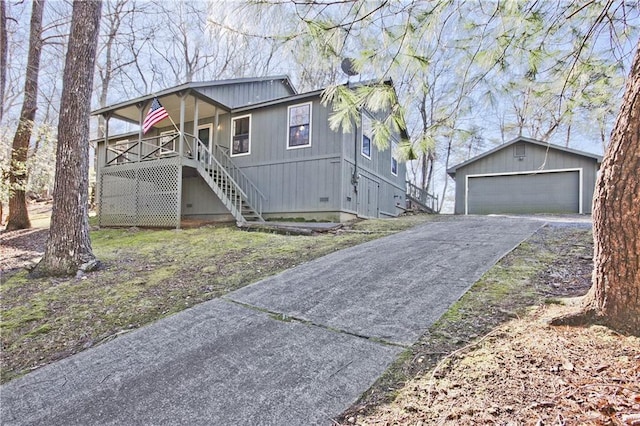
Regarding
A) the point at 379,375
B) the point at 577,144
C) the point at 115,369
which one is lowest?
the point at 115,369

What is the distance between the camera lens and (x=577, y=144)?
755 inches

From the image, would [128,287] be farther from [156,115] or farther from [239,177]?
[239,177]

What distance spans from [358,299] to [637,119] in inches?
102

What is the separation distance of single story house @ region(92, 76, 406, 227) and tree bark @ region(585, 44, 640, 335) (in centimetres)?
701

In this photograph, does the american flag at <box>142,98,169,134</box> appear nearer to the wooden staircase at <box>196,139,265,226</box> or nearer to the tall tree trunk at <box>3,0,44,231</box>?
the wooden staircase at <box>196,139,265,226</box>

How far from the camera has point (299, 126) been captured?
10.5m

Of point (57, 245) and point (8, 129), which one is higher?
point (8, 129)

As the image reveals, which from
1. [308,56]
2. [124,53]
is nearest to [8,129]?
[124,53]

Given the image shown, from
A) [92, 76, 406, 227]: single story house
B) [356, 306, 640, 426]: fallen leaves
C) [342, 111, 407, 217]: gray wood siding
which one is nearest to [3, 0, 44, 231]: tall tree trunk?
[92, 76, 406, 227]: single story house

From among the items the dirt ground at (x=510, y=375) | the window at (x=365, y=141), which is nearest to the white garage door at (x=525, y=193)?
the window at (x=365, y=141)

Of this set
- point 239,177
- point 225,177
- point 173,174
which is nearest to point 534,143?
point 239,177

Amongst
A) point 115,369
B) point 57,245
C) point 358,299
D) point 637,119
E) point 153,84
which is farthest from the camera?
point 153,84

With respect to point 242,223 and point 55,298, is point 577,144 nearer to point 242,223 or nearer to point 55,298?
point 242,223

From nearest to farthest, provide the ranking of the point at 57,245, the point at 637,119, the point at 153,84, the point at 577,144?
the point at 637,119 → the point at 57,245 → the point at 577,144 → the point at 153,84
